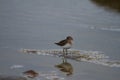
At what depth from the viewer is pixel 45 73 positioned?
10289mm

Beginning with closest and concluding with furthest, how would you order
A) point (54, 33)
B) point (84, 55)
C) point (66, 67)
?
point (66, 67) < point (84, 55) < point (54, 33)

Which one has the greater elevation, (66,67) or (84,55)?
(84,55)

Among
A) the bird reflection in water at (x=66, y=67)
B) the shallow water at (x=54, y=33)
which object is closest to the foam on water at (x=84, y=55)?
the shallow water at (x=54, y=33)

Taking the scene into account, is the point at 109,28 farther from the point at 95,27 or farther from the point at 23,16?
the point at 23,16

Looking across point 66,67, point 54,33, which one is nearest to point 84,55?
point 66,67

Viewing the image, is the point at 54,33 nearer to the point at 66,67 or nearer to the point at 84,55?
the point at 84,55

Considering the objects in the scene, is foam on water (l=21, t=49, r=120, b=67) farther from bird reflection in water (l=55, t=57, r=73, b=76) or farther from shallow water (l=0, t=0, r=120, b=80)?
bird reflection in water (l=55, t=57, r=73, b=76)

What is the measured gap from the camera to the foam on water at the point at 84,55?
1150cm

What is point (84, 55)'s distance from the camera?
39.7ft

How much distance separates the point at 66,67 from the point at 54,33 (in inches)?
149

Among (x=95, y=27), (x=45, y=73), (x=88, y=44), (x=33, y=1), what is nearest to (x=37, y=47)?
(x=88, y=44)

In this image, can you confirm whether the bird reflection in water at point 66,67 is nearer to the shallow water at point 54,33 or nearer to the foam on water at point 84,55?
the shallow water at point 54,33

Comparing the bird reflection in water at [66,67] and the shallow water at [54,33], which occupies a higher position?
the shallow water at [54,33]

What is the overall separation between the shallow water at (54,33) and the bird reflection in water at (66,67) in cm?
9
